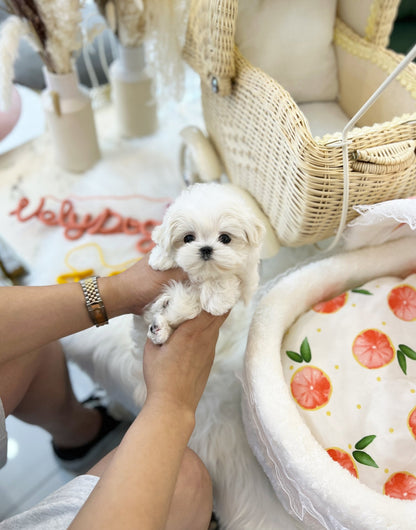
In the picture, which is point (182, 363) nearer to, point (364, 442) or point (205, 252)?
point (205, 252)

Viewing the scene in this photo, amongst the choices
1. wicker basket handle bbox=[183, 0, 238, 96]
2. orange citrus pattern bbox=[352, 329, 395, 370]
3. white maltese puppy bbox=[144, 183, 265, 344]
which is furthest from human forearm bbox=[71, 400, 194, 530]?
wicker basket handle bbox=[183, 0, 238, 96]

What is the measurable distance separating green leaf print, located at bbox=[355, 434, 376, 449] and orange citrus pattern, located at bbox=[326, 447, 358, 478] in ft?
0.07

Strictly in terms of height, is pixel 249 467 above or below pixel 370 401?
below

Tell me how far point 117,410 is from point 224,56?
2.74 ft

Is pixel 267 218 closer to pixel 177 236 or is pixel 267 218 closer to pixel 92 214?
pixel 177 236

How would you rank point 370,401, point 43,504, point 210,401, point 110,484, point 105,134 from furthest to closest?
point 105,134
point 210,401
point 370,401
point 43,504
point 110,484

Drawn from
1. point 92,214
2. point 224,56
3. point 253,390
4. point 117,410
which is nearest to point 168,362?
point 253,390

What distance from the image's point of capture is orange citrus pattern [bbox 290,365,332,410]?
0.73 meters

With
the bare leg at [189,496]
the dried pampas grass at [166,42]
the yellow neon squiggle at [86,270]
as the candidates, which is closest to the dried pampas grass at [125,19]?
the dried pampas grass at [166,42]

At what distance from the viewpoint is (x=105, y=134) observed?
1541mm

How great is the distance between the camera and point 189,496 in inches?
25.8

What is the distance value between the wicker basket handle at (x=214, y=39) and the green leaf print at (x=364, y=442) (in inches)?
29.2

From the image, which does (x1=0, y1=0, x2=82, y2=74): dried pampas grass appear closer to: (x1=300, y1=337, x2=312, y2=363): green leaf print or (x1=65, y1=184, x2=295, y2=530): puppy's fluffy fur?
(x1=65, y1=184, x2=295, y2=530): puppy's fluffy fur

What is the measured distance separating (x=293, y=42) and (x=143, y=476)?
3.31 feet
